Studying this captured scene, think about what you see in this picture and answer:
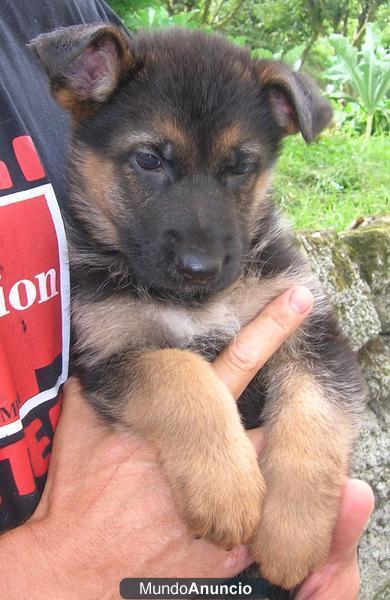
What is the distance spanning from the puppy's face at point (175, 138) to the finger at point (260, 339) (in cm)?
17

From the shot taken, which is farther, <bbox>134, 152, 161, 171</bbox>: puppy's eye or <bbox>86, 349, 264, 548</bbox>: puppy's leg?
<bbox>134, 152, 161, 171</bbox>: puppy's eye

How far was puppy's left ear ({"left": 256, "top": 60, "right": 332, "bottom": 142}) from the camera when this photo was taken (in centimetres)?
195

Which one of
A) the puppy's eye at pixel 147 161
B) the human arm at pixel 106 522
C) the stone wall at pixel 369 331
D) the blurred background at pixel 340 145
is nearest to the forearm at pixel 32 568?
the human arm at pixel 106 522

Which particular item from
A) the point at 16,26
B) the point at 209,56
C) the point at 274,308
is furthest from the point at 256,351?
the point at 16,26

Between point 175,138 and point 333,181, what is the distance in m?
4.16

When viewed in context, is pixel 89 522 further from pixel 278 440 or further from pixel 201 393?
pixel 278 440

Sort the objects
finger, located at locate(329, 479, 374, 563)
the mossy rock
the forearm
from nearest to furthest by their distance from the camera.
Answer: the forearm < finger, located at locate(329, 479, 374, 563) < the mossy rock

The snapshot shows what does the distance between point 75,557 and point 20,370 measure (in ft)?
1.70

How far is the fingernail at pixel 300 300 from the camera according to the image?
78.4 inches

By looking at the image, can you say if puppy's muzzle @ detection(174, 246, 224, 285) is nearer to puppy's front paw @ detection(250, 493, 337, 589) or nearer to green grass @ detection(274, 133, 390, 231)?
Answer: puppy's front paw @ detection(250, 493, 337, 589)

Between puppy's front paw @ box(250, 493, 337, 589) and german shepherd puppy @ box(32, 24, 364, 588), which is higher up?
german shepherd puppy @ box(32, 24, 364, 588)

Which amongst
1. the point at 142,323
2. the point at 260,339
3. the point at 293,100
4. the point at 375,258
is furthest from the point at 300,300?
the point at 375,258

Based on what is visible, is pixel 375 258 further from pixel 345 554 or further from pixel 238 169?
pixel 345 554

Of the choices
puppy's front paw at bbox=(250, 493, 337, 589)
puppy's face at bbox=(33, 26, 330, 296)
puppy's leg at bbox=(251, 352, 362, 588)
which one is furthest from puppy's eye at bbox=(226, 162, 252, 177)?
puppy's front paw at bbox=(250, 493, 337, 589)
